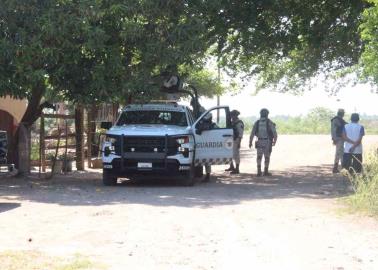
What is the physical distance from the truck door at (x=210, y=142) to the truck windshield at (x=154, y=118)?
0.41 m

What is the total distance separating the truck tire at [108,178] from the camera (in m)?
14.6

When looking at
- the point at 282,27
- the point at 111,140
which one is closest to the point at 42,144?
the point at 111,140

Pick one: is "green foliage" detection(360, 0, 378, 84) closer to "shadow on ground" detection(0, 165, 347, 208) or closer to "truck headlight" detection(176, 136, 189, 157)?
"shadow on ground" detection(0, 165, 347, 208)

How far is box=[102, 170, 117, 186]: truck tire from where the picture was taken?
47.9ft

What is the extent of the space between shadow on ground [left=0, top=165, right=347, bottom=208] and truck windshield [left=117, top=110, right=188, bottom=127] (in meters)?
A: 1.47

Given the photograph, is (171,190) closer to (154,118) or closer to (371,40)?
(154,118)

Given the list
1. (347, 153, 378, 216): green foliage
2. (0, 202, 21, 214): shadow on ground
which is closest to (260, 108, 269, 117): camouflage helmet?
(347, 153, 378, 216): green foliage

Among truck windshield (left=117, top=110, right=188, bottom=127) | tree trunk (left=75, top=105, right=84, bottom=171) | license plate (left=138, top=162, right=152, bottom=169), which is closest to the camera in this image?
license plate (left=138, top=162, right=152, bottom=169)

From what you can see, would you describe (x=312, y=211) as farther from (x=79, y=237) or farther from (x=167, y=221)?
(x=79, y=237)

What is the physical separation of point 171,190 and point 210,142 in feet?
6.67

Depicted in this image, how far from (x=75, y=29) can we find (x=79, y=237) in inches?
251

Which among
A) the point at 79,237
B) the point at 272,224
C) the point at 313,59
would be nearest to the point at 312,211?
the point at 272,224

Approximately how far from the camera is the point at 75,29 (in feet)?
43.7

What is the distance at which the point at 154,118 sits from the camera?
15422 millimetres
